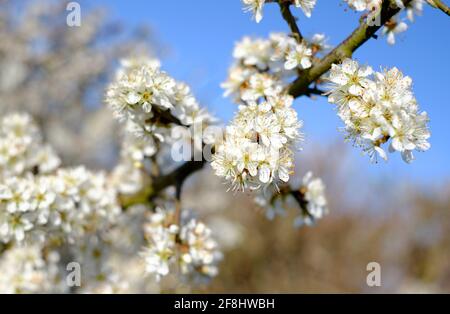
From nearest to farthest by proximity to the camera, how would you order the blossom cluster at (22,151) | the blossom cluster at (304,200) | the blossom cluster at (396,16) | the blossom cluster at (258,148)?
the blossom cluster at (258,148), the blossom cluster at (396,16), the blossom cluster at (304,200), the blossom cluster at (22,151)

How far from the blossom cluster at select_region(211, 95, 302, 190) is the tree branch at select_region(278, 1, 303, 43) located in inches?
18.6

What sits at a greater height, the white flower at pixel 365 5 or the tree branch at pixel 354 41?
the white flower at pixel 365 5

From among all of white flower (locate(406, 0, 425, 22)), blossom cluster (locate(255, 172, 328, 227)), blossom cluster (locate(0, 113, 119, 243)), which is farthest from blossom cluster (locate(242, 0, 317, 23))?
blossom cluster (locate(0, 113, 119, 243))

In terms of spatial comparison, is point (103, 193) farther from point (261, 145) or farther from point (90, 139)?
point (90, 139)

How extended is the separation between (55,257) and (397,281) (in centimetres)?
942

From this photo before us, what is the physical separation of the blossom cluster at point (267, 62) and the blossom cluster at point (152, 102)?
24 centimetres

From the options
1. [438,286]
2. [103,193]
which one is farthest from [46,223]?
[438,286]

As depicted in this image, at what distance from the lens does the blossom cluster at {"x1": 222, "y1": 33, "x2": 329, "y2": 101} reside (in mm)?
2059

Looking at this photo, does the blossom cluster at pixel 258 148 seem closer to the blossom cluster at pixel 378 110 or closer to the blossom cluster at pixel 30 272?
the blossom cluster at pixel 378 110

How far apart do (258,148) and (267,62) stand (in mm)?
954

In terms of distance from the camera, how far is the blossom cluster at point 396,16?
177 cm

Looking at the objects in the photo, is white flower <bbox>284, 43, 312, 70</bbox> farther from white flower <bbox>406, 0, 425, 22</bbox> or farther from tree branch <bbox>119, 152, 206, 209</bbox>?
tree branch <bbox>119, 152, 206, 209</bbox>

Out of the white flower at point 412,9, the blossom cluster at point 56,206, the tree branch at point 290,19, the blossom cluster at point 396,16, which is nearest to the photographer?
the blossom cluster at point 396,16

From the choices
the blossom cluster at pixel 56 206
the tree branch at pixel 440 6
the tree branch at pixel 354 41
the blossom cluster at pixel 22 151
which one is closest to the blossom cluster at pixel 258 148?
the tree branch at pixel 354 41
